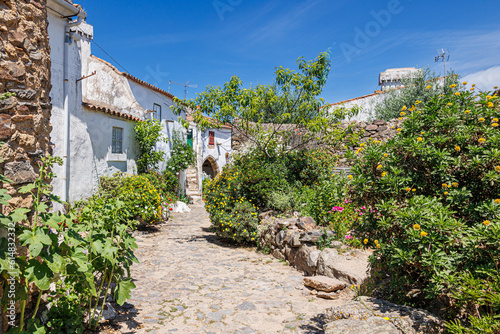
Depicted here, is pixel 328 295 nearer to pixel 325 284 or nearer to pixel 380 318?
pixel 325 284

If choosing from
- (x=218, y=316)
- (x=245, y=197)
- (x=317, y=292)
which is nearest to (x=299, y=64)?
(x=245, y=197)

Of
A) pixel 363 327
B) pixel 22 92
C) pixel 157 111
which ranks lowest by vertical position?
pixel 363 327

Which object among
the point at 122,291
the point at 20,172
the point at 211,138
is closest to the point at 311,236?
the point at 122,291

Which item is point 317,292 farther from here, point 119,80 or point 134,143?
point 119,80

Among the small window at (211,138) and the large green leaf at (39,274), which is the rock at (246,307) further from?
the small window at (211,138)

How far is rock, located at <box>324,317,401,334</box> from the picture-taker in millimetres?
2592

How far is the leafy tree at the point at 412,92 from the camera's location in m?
14.6

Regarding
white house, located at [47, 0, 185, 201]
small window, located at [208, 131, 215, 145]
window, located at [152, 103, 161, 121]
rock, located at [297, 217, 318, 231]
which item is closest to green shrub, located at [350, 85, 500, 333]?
rock, located at [297, 217, 318, 231]

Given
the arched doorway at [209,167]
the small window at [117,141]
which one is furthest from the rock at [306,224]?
the arched doorway at [209,167]

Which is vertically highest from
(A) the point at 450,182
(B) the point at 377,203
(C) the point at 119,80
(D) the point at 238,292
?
(C) the point at 119,80

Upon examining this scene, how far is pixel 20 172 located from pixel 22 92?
720 millimetres

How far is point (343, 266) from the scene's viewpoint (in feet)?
16.6

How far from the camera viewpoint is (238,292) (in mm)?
4977

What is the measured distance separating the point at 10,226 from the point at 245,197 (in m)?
6.38
